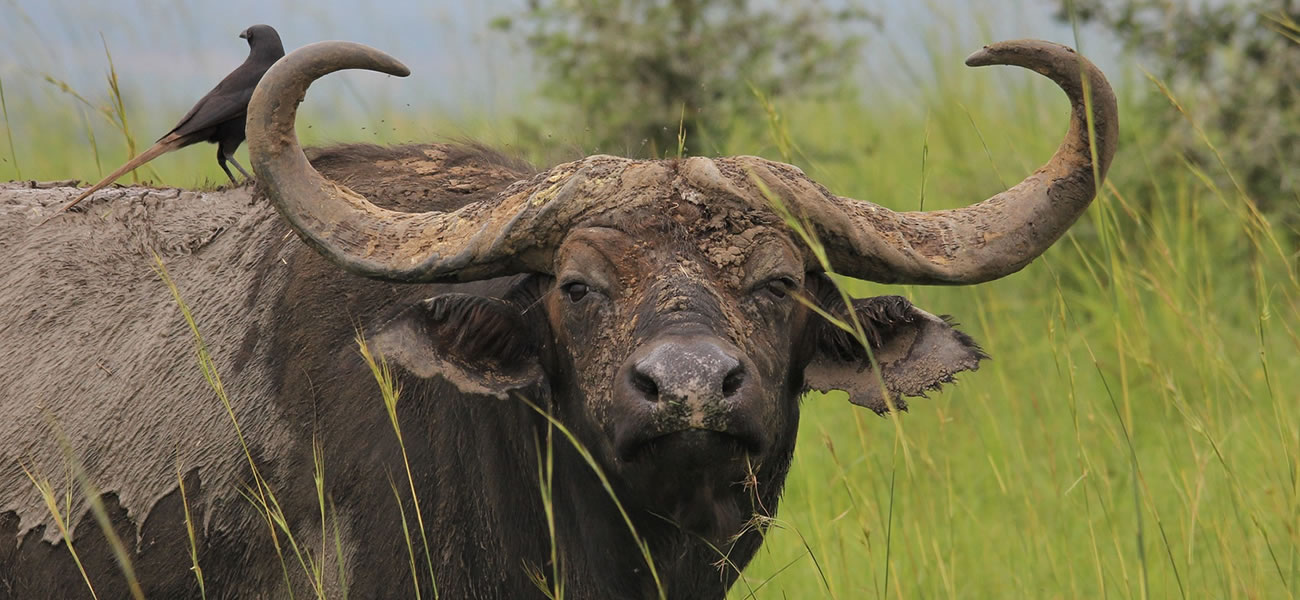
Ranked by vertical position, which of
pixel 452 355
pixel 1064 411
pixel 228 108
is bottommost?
pixel 1064 411

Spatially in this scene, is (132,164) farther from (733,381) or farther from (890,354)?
(890,354)

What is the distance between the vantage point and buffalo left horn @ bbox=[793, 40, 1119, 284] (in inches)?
141

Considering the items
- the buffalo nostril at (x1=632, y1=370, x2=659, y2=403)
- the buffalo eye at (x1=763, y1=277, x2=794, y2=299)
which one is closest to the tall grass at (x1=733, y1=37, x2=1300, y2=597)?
the buffalo eye at (x1=763, y1=277, x2=794, y2=299)

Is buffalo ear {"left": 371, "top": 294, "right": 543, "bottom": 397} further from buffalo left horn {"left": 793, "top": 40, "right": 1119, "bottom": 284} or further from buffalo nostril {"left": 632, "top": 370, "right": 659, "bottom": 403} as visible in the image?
buffalo left horn {"left": 793, "top": 40, "right": 1119, "bottom": 284}

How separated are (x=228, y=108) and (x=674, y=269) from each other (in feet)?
6.21

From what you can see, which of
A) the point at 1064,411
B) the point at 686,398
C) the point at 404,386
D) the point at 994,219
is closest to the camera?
the point at 686,398

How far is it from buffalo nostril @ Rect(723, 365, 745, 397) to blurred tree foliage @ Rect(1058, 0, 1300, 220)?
6110 mm

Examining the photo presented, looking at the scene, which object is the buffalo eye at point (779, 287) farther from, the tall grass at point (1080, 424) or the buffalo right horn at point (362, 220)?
the tall grass at point (1080, 424)

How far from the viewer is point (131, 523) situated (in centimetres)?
411

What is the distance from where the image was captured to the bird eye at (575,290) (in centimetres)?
346

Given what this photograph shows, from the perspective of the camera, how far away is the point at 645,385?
3094 millimetres

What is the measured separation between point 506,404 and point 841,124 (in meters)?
10.2

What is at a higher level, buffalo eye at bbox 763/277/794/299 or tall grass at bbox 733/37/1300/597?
buffalo eye at bbox 763/277/794/299

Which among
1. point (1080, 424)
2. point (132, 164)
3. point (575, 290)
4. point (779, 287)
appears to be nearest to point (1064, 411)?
point (1080, 424)
